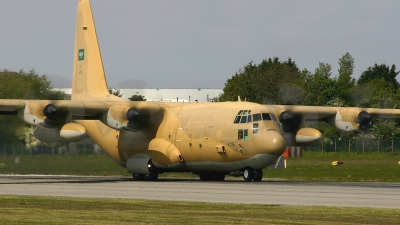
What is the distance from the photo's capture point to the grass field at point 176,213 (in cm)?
1783

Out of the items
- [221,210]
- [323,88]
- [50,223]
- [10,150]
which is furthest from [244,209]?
[323,88]

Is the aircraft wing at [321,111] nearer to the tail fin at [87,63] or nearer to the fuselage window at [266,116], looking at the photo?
the fuselage window at [266,116]

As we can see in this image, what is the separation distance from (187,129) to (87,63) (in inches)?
377

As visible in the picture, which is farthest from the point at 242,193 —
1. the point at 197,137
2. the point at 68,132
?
the point at 68,132

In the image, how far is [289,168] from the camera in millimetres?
44125

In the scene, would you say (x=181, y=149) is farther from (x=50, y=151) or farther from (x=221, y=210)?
(x=221, y=210)

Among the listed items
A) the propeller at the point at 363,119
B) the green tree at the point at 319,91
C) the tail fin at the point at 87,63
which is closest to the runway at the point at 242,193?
the propeller at the point at 363,119

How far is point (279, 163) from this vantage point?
4362 cm

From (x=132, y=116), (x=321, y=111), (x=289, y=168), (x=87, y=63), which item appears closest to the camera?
(x=132, y=116)

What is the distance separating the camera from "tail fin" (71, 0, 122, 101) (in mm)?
42281

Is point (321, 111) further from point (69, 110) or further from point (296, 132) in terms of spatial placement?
point (69, 110)

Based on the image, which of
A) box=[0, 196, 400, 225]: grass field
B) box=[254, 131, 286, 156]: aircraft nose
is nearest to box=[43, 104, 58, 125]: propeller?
box=[254, 131, 286, 156]: aircraft nose

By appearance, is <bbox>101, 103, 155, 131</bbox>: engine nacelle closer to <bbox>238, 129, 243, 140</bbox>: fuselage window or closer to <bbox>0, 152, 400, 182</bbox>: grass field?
<bbox>238, 129, 243, 140</bbox>: fuselage window

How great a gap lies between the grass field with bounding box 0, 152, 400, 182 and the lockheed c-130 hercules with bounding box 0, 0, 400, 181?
2.99m
